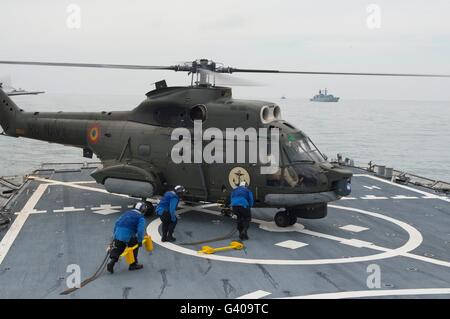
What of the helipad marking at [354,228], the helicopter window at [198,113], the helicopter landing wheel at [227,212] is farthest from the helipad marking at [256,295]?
the helicopter window at [198,113]

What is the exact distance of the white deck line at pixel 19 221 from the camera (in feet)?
35.5

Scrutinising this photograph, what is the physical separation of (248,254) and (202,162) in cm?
352

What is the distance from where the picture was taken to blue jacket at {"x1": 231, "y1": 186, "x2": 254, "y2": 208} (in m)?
11.3

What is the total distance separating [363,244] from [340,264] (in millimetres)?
1753

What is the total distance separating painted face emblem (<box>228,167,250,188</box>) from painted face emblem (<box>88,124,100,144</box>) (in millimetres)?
5137

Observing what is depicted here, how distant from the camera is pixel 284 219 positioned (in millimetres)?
12625

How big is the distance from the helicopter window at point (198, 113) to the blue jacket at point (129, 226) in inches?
182

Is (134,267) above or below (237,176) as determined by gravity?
below

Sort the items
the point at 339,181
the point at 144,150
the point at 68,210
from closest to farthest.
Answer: the point at 339,181, the point at 144,150, the point at 68,210

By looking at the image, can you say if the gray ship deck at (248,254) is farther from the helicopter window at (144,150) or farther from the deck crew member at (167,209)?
the helicopter window at (144,150)

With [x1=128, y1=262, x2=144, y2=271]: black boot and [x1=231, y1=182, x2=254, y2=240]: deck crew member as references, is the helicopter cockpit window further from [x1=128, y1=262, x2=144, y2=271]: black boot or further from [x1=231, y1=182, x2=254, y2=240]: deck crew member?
[x1=128, y1=262, x2=144, y2=271]: black boot

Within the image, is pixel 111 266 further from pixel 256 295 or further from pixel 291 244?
pixel 291 244

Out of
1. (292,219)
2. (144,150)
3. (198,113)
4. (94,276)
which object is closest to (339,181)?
(292,219)
